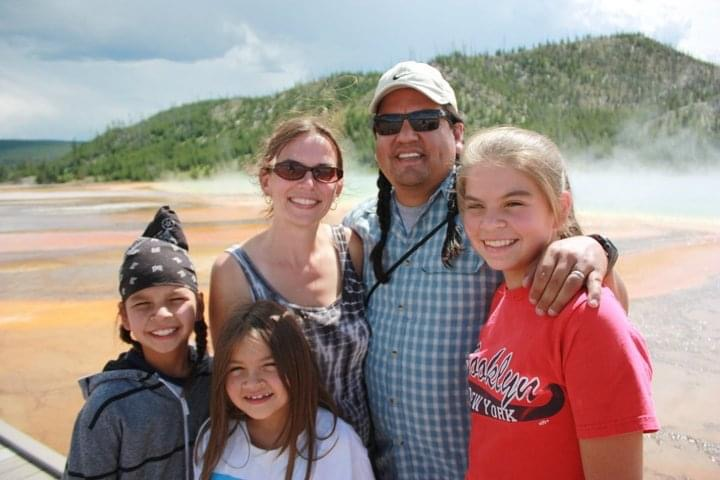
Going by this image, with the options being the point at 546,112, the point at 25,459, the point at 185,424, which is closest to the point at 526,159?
the point at 185,424

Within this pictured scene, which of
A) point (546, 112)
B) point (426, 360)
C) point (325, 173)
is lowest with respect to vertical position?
point (426, 360)

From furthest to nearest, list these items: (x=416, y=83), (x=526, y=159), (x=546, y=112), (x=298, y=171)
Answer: (x=546, y=112), (x=416, y=83), (x=298, y=171), (x=526, y=159)

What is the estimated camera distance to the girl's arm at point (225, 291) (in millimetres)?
2260

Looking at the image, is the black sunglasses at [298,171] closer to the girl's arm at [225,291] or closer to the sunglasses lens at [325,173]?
the sunglasses lens at [325,173]

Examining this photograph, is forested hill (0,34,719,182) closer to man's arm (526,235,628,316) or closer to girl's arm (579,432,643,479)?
man's arm (526,235,628,316)

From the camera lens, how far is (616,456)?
1482mm

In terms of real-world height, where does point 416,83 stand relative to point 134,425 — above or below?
above

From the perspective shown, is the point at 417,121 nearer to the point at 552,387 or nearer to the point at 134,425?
the point at 552,387

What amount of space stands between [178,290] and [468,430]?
44.5 inches

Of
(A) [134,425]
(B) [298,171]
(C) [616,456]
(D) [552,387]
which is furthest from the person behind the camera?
(B) [298,171]

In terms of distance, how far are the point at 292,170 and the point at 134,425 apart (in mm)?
1018

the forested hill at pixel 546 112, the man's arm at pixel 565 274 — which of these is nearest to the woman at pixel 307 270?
the man's arm at pixel 565 274

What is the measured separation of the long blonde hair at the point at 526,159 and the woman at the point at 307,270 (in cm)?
66

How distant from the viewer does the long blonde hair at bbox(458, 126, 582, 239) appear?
1.82m
